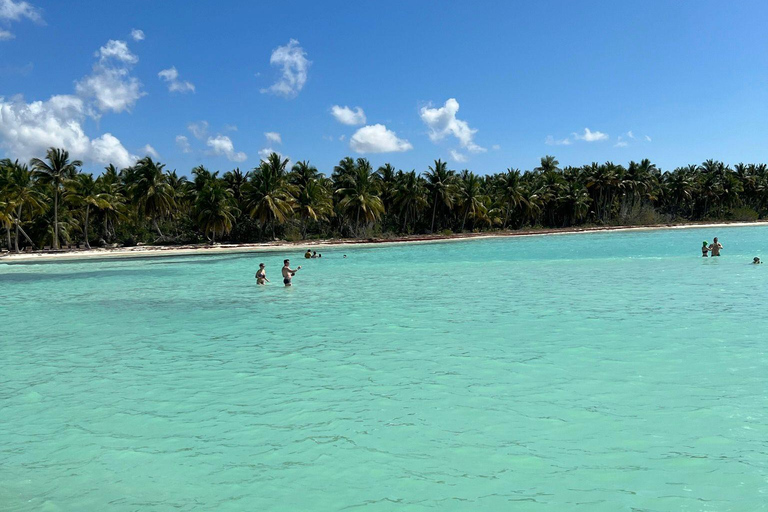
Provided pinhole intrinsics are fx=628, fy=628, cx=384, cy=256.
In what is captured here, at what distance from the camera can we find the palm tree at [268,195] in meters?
59.9

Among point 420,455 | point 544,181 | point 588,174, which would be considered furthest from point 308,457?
point 588,174

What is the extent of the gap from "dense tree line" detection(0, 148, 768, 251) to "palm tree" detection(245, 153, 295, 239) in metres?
0.12

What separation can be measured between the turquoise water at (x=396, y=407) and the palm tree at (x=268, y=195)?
42752 mm

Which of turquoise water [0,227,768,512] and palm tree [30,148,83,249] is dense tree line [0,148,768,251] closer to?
palm tree [30,148,83,249]

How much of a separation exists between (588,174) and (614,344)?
265 feet

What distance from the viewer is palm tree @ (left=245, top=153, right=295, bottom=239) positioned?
59.9 m

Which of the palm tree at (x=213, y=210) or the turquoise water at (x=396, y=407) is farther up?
the palm tree at (x=213, y=210)

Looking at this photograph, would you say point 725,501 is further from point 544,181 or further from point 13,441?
point 544,181

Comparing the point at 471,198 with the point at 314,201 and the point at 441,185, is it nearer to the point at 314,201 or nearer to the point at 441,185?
the point at 441,185

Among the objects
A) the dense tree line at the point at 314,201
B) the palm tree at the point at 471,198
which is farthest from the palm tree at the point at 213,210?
the palm tree at the point at 471,198

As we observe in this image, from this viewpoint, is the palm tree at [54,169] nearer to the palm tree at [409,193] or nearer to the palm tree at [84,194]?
the palm tree at [84,194]

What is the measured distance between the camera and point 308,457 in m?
6.66

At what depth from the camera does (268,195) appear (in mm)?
59938

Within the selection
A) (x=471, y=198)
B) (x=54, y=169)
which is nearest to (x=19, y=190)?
(x=54, y=169)
